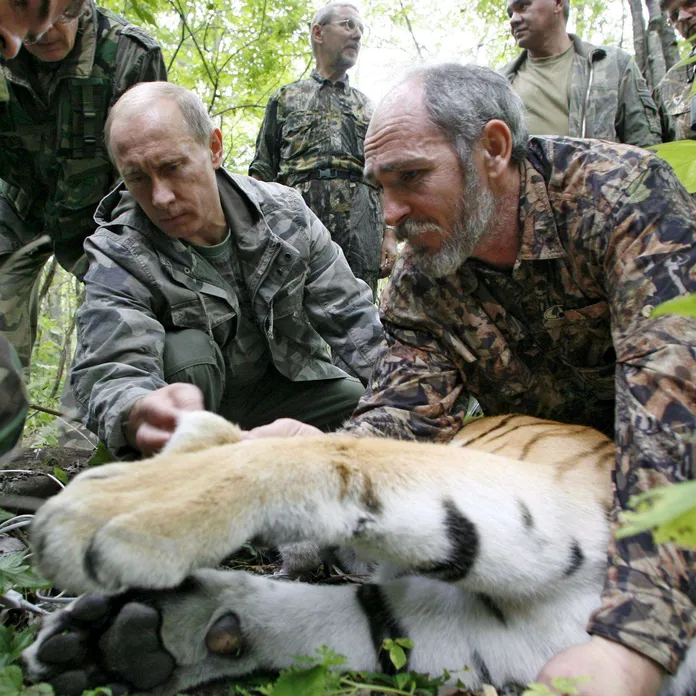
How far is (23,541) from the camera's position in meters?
2.27

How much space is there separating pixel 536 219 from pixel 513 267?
188 millimetres

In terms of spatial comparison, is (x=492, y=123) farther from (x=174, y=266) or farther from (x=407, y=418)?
(x=174, y=266)

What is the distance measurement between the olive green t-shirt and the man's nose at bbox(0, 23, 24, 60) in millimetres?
3528

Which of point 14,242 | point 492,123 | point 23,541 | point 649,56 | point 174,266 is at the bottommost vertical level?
point 23,541

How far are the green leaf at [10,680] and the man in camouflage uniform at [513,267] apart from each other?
1.30 meters

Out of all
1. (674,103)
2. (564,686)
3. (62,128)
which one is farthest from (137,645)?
(674,103)

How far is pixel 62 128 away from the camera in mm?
3742

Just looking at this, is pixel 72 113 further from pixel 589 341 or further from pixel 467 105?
pixel 589 341

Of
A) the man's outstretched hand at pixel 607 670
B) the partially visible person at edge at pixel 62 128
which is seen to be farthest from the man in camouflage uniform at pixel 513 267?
the partially visible person at edge at pixel 62 128

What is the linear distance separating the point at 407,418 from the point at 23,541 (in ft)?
4.36

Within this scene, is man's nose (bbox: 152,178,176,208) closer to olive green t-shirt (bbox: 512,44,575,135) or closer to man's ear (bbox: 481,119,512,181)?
man's ear (bbox: 481,119,512,181)

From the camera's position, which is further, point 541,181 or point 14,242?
point 14,242

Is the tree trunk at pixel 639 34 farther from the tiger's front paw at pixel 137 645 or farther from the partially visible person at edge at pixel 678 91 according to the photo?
the tiger's front paw at pixel 137 645

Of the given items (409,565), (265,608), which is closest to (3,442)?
(265,608)
